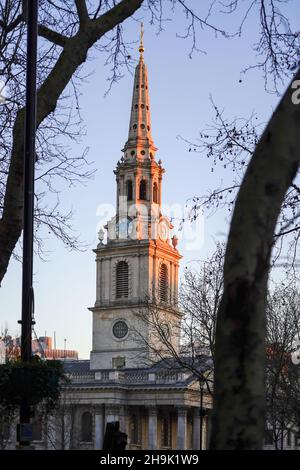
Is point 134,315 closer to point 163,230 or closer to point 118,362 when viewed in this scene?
point 118,362

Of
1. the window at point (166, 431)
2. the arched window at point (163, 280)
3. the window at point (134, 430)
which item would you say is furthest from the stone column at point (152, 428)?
the arched window at point (163, 280)

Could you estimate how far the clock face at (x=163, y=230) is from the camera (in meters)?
95.4

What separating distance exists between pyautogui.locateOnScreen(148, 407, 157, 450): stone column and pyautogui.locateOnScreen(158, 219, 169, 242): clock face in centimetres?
2075

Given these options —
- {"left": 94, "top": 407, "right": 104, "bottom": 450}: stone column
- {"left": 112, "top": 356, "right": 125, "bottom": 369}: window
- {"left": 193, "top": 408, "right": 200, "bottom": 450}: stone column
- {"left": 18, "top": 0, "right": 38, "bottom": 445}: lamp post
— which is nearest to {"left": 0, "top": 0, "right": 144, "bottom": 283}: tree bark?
{"left": 18, "top": 0, "right": 38, "bottom": 445}: lamp post

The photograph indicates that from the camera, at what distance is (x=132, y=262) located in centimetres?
9200

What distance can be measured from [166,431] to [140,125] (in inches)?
1214

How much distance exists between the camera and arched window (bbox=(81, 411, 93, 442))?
7981 centimetres

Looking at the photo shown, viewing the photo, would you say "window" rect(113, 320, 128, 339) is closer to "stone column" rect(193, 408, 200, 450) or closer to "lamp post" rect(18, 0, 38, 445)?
"stone column" rect(193, 408, 200, 450)

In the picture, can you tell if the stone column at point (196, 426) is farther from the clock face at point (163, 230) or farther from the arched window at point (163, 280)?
the clock face at point (163, 230)

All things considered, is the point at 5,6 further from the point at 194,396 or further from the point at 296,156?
the point at 194,396

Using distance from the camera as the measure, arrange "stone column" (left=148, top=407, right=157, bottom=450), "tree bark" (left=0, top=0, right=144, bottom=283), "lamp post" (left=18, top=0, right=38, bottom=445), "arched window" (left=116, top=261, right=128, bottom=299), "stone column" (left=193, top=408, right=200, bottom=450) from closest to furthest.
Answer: "lamp post" (left=18, top=0, right=38, bottom=445)
"tree bark" (left=0, top=0, right=144, bottom=283)
"stone column" (left=148, top=407, right=157, bottom=450)
"stone column" (left=193, top=408, right=200, bottom=450)
"arched window" (left=116, top=261, right=128, bottom=299)
